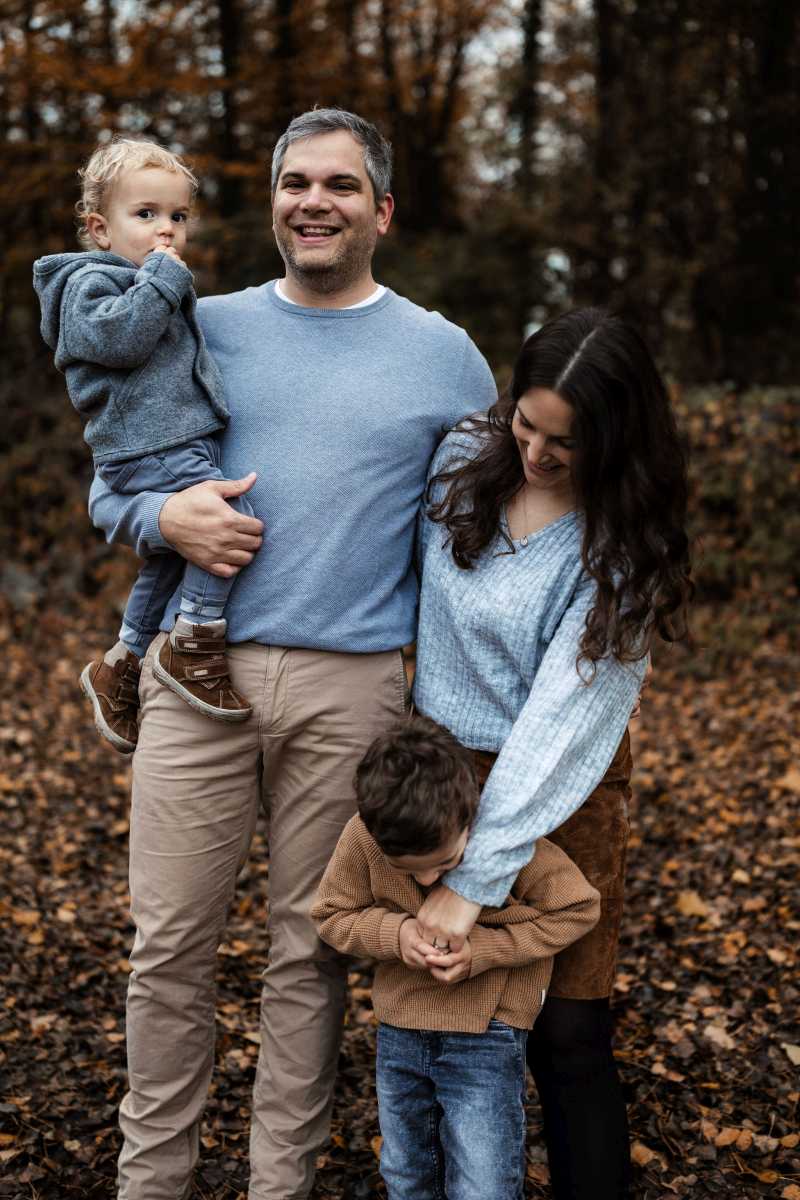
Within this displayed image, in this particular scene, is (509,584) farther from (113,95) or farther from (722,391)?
(113,95)

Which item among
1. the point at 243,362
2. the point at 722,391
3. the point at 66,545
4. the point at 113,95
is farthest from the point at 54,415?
the point at 243,362

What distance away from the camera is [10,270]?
35.2 feet

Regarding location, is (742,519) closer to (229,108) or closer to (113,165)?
(113,165)

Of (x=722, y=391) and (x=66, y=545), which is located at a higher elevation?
(x=722, y=391)

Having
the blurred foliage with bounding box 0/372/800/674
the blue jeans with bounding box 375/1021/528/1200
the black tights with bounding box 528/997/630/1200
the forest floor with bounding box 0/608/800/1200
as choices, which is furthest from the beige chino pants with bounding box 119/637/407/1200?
the blurred foliage with bounding box 0/372/800/674

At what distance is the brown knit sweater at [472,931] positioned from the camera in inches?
89.9

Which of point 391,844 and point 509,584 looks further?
point 509,584

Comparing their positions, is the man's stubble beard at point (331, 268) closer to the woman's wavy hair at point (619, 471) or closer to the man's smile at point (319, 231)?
the man's smile at point (319, 231)

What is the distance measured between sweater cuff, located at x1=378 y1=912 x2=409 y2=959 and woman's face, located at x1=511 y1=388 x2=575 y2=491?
3.08ft

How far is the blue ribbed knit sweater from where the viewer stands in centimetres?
255

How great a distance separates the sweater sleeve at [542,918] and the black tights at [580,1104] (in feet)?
0.61

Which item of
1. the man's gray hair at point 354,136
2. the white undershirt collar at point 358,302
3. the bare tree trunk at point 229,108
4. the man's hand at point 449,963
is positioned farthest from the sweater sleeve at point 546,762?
the bare tree trunk at point 229,108

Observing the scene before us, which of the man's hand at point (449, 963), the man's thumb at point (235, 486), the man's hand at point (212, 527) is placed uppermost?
the man's thumb at point (235, 486)

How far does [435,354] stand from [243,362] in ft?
1.47
